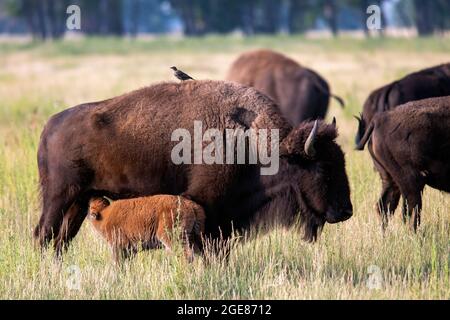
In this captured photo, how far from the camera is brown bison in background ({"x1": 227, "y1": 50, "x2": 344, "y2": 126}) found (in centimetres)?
1591

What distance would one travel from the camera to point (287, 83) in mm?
16141

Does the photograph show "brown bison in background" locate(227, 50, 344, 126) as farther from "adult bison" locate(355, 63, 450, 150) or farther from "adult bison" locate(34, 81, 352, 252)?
"adult bison" locate(34, 81, 352, 252)

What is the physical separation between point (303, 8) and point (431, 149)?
2996 inches

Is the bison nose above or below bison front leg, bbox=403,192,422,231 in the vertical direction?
above

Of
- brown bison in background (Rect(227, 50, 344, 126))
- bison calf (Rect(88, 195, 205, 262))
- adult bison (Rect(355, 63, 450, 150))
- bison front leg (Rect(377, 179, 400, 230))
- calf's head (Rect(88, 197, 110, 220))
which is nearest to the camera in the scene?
bison calf (Rect(88, 195, 205, 262))

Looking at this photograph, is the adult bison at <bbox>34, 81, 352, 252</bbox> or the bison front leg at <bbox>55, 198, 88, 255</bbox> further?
the bison front leg at <bbox>55, 198, 88, 255</bbox>

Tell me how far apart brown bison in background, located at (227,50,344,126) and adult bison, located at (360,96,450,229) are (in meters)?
6.25

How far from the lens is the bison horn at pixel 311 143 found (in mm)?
7805

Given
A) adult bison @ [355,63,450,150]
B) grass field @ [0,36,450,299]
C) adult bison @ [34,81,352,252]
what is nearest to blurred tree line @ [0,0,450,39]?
adult bison @ [355,63,450,150]

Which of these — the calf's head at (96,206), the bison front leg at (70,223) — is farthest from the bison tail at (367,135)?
the bison front leg at (70,223)

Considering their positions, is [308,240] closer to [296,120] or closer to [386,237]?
[386,237]

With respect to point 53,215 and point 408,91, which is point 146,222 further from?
point 408,91

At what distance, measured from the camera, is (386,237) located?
870cm
